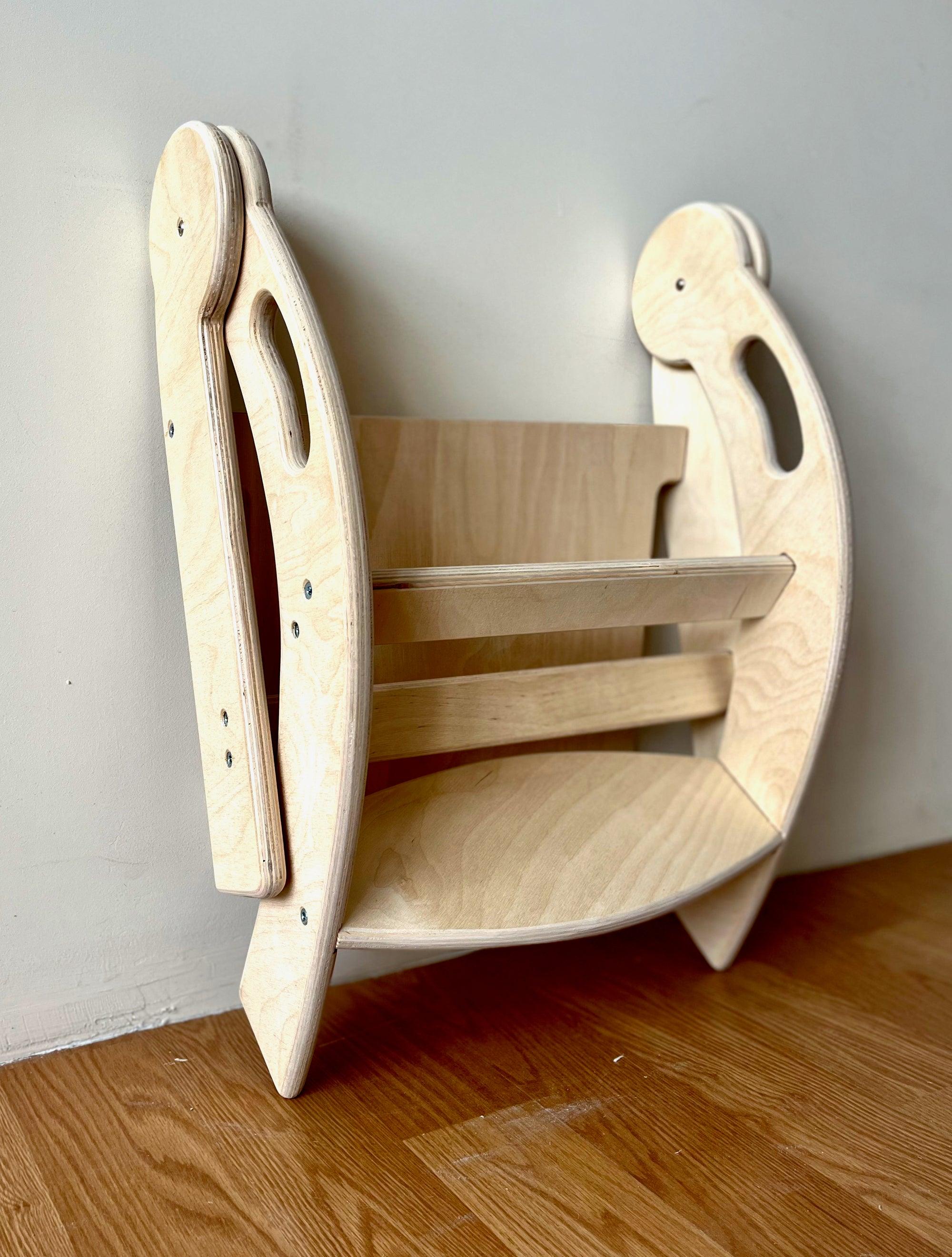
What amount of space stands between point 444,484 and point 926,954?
26.7 inches

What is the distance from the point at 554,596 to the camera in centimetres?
76

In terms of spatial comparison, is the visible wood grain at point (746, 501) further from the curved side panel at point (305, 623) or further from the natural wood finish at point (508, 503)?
the curved side panel at point (305, 623)

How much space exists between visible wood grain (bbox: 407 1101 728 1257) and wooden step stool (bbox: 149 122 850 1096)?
0.45 ft

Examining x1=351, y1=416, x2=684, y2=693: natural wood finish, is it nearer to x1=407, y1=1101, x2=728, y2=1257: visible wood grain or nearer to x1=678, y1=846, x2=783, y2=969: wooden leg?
x1=678, y1=846, x2=783, y2=969: wooden leg

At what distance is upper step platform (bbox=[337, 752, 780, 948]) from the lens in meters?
0.73

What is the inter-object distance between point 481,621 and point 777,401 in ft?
2.03

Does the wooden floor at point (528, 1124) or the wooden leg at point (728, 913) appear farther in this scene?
the wooden leg at point (728, 913)

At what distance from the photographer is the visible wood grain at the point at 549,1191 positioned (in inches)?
24.6

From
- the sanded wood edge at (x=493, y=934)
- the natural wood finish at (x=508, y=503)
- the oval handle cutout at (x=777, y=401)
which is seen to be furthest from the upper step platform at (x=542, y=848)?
the oval handle cutout at (x=777, y=401)

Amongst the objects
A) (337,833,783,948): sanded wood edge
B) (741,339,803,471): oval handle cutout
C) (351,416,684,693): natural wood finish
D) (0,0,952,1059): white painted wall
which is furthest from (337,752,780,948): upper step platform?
(741,339,803,471): oval handle cutout

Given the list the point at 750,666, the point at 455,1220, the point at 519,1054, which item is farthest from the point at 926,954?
the point at 455,1220

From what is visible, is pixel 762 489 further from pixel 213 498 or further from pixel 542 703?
pixel 213 498

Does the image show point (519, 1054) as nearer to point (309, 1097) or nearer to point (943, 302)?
point (309, 1097)

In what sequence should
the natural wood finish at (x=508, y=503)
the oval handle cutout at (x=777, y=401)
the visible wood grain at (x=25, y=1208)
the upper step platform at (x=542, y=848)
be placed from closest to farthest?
1. the visible wood grain at (x=25, y=1208)
2. the upper step platform at (x=542, y=848)
3. the natural wood finish at (x=508, y=503)
4. the oval handle cutout at (x=777, y=401)
